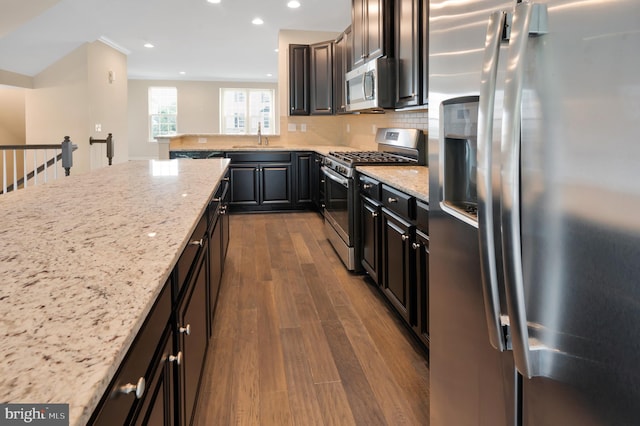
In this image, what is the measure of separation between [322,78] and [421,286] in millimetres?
4369

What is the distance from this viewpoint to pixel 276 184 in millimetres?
6035

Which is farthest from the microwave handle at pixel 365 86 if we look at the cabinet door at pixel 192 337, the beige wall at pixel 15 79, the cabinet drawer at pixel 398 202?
the beige wall at pixel 15 79

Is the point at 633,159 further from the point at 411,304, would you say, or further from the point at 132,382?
the point at 411,304

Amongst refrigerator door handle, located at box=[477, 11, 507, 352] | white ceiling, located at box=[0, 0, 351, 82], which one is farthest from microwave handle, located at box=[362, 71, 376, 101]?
refrigerator door handle, located at box=[477, 11, 507, 352]

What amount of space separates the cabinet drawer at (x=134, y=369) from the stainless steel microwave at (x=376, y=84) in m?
2.70

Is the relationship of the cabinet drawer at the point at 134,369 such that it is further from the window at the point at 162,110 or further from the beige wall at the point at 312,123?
the window at the point at 162,110

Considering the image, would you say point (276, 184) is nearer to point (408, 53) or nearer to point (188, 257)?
point (408, 53)

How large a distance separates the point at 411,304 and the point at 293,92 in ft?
14.8

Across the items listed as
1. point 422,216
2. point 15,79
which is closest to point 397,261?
point 422,216

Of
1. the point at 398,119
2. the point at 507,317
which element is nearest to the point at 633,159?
Answer: the point at 507,317

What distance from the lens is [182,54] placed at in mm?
8977

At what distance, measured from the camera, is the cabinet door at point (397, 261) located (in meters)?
2.30

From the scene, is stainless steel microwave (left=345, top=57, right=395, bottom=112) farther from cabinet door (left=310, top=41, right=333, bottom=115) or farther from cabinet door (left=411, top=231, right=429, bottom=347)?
cabinet door (left=310, top=41, right=333, bottom=115)

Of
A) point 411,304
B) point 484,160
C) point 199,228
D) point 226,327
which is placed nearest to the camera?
point 484,160
